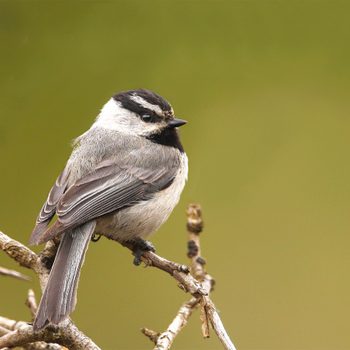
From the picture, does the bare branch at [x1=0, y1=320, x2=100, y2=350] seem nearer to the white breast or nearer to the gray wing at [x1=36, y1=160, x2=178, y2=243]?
the gray wing at [x1=36, y1=160, x2=178, y2=243]

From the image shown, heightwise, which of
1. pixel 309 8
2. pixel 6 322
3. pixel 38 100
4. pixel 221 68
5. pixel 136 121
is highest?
pixel 309 8

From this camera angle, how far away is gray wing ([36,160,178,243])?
2428 mm

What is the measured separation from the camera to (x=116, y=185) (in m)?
2.65

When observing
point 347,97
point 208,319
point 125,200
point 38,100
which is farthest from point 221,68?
point 208,319

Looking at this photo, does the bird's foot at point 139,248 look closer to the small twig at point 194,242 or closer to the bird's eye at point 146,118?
the small twig at point 194,242

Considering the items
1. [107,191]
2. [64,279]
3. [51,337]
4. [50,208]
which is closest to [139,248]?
[107,191]

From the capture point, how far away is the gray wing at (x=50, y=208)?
2430 millimetres

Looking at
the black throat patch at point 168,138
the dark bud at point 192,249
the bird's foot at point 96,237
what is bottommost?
the bird's foot at point 96,237

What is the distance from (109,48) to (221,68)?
22.3 inches

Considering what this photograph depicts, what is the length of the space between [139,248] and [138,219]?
118mm

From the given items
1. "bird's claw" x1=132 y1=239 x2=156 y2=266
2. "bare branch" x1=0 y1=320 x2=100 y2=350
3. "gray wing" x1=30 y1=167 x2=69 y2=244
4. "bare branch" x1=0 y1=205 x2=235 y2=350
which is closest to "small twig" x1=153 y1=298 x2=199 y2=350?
"bare branch" x1=0 y1=205 x2=235 y2=350

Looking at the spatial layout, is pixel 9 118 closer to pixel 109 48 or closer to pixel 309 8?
pixel 109 48

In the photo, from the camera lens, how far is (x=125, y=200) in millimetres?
2664

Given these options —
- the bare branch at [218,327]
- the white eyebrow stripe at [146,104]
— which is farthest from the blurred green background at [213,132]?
the bare branch at [218,327]
